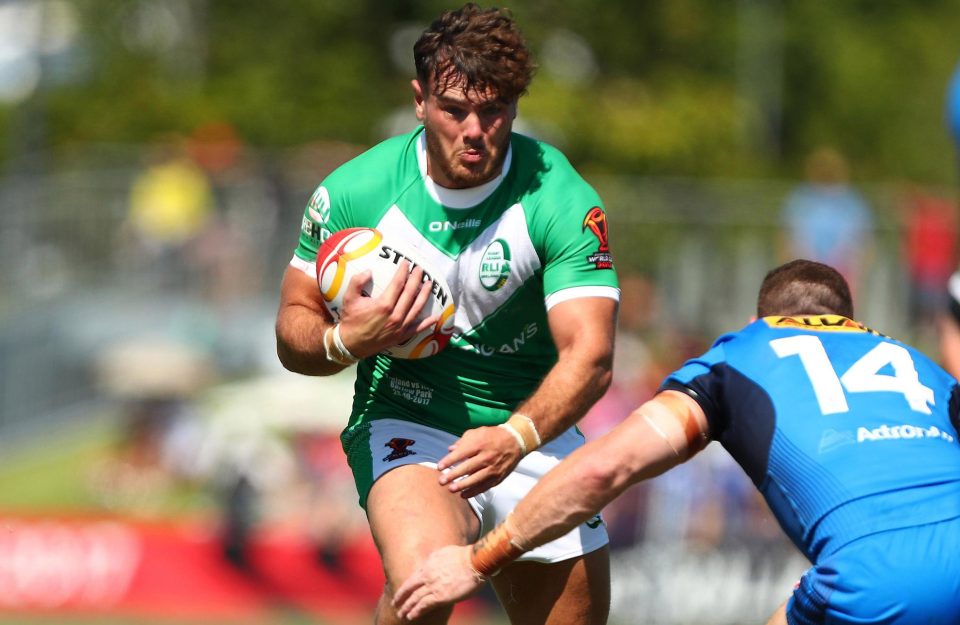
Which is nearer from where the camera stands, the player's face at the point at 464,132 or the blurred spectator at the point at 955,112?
the player's face at the point at 464,132

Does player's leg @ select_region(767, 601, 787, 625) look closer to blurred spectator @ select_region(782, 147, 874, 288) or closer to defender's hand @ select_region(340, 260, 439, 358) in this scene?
defender's hand @ select_region(340, 260, 439, 358)

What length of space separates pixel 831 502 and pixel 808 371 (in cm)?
39

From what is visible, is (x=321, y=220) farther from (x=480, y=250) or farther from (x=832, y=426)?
(x=832, y=426)

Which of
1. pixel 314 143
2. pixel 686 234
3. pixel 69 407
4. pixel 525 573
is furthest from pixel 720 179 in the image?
pixel 525 573

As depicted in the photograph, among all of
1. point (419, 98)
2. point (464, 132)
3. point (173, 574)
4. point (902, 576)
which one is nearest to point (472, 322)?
point (464, 132)

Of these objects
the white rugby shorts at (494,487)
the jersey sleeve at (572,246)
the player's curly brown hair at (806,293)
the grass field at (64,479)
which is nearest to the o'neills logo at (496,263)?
the jersey sleeve at (572,246)

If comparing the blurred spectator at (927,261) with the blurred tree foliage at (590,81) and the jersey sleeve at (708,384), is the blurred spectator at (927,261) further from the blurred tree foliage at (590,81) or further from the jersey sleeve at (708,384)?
the jersey sleeve at (708,384)

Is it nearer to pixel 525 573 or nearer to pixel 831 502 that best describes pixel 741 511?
pixel 525 573

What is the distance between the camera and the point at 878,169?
122 feet

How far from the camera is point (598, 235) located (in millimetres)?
5484

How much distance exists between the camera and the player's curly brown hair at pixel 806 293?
4867mm

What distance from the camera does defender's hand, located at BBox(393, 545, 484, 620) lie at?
4668 mm

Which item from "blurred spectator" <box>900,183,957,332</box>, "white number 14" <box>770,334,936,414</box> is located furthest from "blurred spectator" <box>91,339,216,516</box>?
"white number 14" <box>770,334,936,414</box>

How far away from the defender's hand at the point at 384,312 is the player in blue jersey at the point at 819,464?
82 centimetres
